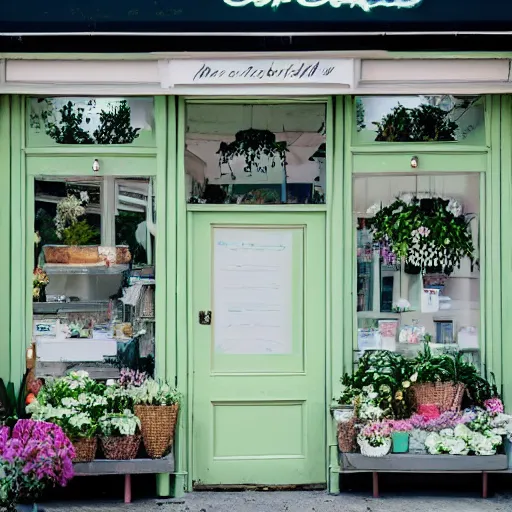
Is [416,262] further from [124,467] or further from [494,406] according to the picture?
[124,467]

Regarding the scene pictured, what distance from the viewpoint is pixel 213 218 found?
759 centimetres

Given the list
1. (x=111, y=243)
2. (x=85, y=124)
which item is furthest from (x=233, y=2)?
(x=111, y=243)

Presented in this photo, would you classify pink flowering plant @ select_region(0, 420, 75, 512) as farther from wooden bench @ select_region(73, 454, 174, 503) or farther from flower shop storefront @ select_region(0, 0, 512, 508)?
flower shop storefront @ select_region(0, 0, 512, 508)

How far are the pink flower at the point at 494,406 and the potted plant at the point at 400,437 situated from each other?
2.14 feet

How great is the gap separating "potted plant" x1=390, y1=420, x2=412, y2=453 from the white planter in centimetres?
6

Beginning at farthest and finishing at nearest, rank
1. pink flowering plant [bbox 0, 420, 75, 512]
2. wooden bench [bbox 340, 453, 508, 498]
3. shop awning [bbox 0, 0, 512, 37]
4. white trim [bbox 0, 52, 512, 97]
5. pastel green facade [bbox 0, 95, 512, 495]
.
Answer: pastel green facade [bbox 0, 95, 512, 495] → white trim [bbox 0, 52, 512, 97] → wooden bench [bbox 340, 453, 508, 498] → shop awning [bbox 0, 0, 512, 37] → pink flowering plant [bbox 0, 420, 75, 512]

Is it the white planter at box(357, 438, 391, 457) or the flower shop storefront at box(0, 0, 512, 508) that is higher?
the flower shop storefront at box(0, 0, 512, 508)

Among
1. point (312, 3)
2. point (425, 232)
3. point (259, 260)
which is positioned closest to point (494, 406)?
point (425, 232)

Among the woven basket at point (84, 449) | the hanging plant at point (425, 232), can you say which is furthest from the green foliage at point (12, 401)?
the hanging plant at point (425, 232)

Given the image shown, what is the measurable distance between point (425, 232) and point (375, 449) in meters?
1.78

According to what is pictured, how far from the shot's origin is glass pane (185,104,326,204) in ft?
24.9

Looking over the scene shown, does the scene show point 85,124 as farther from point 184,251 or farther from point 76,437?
point 76,437

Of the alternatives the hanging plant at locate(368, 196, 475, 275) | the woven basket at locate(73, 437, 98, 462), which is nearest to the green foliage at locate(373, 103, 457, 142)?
the hanging plant at locate(368, 196, 475, 275)

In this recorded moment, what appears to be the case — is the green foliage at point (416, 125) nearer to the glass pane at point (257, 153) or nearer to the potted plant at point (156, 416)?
the glass pane at point (257, 153)
